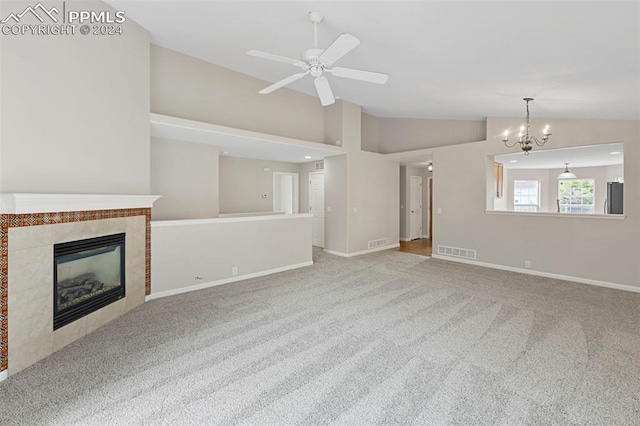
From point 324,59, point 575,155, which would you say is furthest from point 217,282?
point 575,155

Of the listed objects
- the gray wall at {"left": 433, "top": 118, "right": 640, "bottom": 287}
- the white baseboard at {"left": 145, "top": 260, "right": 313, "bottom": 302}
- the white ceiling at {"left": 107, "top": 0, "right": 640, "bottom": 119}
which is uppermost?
the white ceiling at {"left": 107, "top": 0, "right": 640, "bottom": 119}

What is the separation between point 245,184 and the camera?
23.9ft

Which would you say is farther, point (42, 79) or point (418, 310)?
point (418, 310)

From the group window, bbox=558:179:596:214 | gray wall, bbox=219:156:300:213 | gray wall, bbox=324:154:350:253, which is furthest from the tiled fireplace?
window, bbox=558:179:596:214

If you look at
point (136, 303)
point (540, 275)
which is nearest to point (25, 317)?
point (136, 303)

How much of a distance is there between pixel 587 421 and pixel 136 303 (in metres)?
4.56

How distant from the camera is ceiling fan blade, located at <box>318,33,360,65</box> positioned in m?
2.31

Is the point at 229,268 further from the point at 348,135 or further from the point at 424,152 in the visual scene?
the point at 424,152

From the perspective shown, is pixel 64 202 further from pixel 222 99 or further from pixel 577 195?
pixel 577 195

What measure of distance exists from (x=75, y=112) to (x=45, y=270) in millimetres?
1644

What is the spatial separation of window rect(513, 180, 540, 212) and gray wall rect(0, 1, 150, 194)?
473 inches

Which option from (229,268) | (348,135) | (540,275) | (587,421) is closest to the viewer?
(587,421)

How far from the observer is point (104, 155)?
131 inches

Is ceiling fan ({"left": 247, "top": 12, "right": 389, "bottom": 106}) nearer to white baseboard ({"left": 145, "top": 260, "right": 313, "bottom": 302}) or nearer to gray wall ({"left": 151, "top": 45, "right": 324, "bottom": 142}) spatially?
gray wall ({"left": 151, "top": 45, "right": 324, "bottom": 142})
